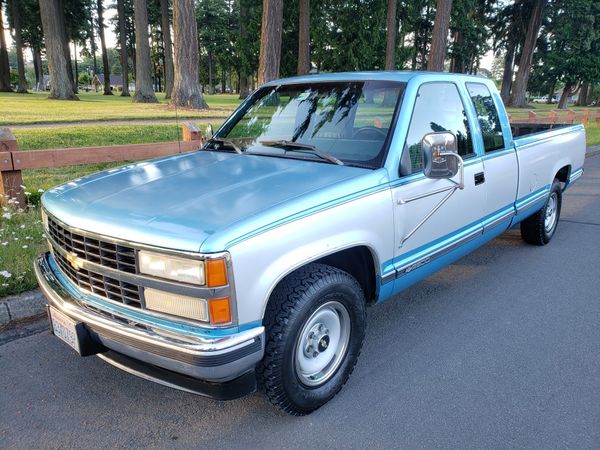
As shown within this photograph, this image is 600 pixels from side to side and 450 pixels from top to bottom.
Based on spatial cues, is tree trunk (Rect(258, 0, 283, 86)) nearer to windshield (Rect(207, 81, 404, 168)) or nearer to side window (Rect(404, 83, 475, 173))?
windshield (Rect(207, 81, 404, 168))

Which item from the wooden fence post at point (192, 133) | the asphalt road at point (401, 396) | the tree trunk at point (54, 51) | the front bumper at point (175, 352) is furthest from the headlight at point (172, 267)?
the tree trunk at point (54, 51)

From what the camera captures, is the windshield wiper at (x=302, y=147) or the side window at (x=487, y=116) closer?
the windshield wiper at (x=302, y=147)

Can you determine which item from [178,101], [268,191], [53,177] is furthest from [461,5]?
[268,191]

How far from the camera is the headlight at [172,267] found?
2.12 metres

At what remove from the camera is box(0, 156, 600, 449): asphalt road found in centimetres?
256

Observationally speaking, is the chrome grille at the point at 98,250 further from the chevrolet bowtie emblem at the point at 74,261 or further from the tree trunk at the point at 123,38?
the tree trunk at the point at 123,38

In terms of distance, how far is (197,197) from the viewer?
8.41 ft

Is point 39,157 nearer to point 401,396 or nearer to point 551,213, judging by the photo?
point 401,396

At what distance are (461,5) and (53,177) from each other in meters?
33.4

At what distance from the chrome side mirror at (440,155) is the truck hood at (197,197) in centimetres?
31

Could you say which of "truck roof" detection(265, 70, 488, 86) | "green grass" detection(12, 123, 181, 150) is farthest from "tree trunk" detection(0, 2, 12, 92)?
"truck roof" detection(265, 70, 488, 86)

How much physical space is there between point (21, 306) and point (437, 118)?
3.51 m

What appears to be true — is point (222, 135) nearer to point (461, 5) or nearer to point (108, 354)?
point (108, 354)

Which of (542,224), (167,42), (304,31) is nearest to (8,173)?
(542,224)
